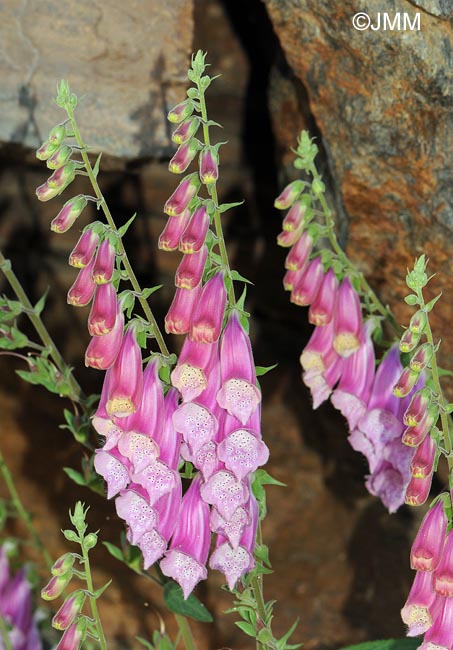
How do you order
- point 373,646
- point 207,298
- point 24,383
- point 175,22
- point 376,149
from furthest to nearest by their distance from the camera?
point 24,383 → point 175,22 → point 376,149 → point 373,646 → point 207,298

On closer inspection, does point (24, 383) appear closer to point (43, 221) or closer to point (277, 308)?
point (43, 221)

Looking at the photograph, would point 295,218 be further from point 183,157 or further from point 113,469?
point 113,469

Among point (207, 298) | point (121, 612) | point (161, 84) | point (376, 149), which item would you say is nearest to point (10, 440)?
point (121, 612)

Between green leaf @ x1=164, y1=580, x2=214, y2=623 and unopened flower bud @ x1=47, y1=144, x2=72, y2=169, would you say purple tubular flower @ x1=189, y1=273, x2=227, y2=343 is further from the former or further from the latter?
green leaf @ x1=164, y1=580, x2=214, y2=623

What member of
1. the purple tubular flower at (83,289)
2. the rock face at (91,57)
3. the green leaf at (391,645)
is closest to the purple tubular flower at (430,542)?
the green leaf at (391,645)

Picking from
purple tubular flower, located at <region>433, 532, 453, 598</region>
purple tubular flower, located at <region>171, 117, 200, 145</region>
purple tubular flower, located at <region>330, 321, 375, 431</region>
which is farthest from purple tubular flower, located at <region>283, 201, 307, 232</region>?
purple tubular flower, located at <region>433, 532, 453, 598</region>

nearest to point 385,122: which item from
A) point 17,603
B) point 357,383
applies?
point 357,383

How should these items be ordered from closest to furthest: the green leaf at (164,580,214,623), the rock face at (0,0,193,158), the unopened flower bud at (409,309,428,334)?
1. the unopened flower bud at (409,309,428,334)
2. the green leaf at (164,580,214,623)
3. the rock face at (0,0,193,158)
